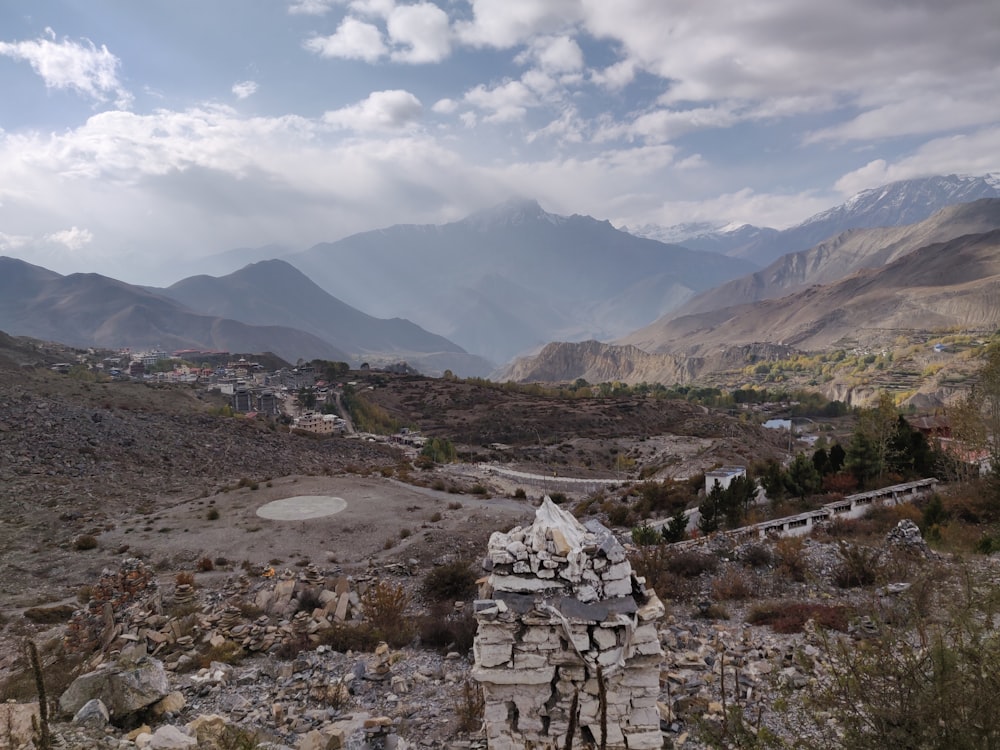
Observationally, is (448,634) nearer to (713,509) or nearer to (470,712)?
(470,712)

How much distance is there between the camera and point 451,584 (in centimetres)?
1203

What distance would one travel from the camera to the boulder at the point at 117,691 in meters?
6.61

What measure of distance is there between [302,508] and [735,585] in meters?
14.7

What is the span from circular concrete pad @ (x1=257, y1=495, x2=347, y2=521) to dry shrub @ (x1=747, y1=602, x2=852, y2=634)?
13920 mm

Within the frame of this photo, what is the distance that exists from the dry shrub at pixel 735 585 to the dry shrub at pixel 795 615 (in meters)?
0.65

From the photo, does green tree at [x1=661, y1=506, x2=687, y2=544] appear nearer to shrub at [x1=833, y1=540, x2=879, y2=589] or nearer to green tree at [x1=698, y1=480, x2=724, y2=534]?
green tree at [x1=698, y1=480, x2=724, y2=534]

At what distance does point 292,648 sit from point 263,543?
7699mm

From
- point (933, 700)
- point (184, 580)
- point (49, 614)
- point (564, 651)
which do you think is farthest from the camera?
point (184, 580)

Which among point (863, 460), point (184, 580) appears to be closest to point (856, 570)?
point (863, 460)

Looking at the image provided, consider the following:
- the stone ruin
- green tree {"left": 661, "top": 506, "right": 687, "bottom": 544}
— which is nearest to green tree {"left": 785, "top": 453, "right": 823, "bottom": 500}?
green tree {"left": 661, "top": 506, "right": 687, "bottom": 544}

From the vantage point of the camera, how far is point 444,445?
46.2m

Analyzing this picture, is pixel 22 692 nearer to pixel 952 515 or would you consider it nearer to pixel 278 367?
pixel 952 515

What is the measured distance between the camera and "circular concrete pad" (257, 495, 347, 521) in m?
18.4

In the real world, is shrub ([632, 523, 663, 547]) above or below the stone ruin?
below
